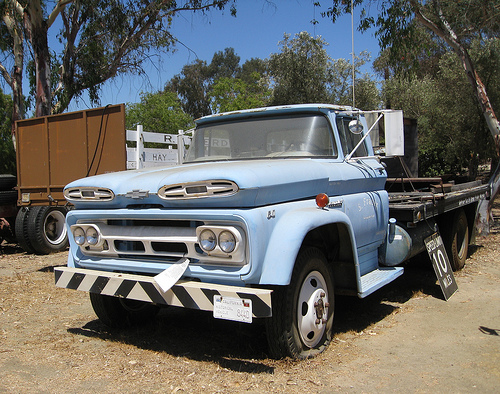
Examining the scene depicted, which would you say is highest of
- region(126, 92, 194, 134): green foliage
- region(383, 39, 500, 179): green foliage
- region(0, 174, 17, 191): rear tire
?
region(126, 92, 194, 134): green foliage

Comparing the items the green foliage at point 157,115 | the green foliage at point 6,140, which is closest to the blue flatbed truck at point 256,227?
the green foliage at point 6,140

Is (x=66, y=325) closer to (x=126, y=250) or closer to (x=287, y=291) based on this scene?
(x=126, y=250)

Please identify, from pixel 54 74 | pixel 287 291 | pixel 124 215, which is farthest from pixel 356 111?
pixel 54 74

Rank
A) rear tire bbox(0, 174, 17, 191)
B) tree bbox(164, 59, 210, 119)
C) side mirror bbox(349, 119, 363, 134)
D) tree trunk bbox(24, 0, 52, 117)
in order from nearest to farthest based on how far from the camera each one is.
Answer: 1. side mirror bbox(349, 119, 363, 134)
2. rear tire bbox(0, 174, 17, 191)
3. tree trunk bbox(24, 0, 52, 117)
4. tree bbox(164, 59, 210, 119)

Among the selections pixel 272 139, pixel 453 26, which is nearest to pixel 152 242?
pixel 272 139

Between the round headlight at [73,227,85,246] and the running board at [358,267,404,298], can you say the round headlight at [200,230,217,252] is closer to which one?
the round headlight at [73,227,85,246]

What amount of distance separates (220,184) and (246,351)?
4.87 ft

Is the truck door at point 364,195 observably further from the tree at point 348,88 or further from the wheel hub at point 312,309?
the tree at point 348,88

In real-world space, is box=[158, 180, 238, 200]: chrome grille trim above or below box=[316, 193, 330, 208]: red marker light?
above

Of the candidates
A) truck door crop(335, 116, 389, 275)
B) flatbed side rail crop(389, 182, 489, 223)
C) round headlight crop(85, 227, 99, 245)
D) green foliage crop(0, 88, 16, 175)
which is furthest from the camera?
green foliage crop(0, 88, 16, 175)

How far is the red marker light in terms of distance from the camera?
375 centimetres

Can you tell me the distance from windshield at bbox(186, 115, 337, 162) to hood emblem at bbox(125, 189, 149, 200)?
1269 mm

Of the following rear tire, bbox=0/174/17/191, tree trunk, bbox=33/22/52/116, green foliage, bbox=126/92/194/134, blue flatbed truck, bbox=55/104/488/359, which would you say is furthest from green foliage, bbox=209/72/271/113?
blue flatbed truck, bbox=55/104/488/359

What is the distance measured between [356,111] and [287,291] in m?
2.21
